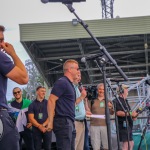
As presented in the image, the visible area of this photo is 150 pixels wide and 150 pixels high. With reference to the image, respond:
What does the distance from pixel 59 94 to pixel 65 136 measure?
55 centimetres

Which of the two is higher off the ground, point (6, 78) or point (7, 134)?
point (6, 78)

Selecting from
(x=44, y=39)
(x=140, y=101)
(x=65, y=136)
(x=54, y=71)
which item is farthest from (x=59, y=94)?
(x=54, y=71)

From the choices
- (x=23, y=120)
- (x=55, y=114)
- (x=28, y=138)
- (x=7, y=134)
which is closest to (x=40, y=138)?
(x=28, y=138)

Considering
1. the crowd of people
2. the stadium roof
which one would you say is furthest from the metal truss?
the crowd of people

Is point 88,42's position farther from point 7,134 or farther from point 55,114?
point 7,134

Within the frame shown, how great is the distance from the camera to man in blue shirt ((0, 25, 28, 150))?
251 centimetres

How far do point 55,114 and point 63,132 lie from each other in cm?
27

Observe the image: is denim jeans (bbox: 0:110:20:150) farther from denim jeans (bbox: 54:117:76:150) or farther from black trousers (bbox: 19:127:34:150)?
black trousers (bbox: 19:127:34:150)

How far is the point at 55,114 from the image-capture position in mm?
4355

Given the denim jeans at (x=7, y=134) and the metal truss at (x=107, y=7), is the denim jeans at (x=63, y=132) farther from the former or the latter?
the metal truss at (x=107, y=7)

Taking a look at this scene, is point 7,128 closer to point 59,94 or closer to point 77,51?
point 59,94

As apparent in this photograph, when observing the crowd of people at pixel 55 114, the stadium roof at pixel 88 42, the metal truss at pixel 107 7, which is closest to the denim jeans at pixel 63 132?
the crowd of people at pixel 55 114

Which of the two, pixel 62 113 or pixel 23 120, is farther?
pixel 23 120

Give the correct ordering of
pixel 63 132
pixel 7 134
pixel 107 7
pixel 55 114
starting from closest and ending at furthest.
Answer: pixel 7 134, pixel 63 132, pixel 55 114, pixel 107 7
